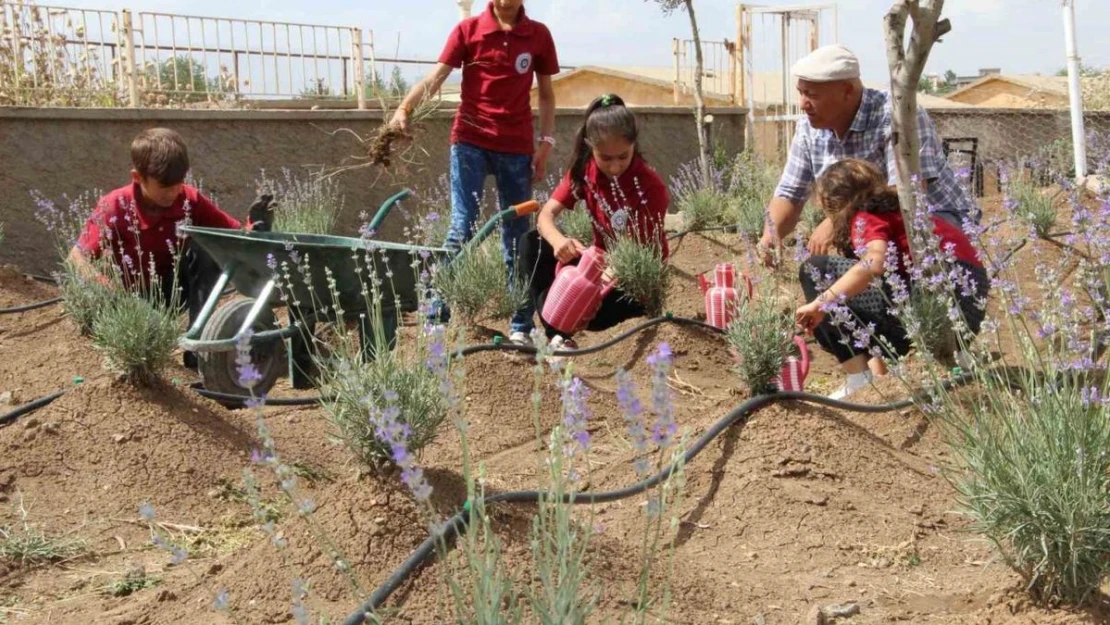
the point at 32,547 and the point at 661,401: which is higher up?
the point at 661,401

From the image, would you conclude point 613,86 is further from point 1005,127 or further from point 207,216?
point 207,216

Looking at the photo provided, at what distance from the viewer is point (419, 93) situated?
18.7 ft


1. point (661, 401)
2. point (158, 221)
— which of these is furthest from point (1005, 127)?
point (661, 401)

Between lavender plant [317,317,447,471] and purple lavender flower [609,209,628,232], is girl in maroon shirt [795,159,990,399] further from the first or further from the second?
lavender plant [317,317,447,471]

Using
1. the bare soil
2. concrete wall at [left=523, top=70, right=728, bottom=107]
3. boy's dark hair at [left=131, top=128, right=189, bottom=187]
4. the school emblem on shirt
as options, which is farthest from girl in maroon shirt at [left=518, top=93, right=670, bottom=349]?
concrete wall at [left=523, top=70, right=728, bottom=107]

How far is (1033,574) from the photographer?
99.1 inches

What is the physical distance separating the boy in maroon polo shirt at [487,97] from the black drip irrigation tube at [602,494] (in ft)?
6.78

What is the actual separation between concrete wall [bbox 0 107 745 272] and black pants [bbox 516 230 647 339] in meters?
1.23

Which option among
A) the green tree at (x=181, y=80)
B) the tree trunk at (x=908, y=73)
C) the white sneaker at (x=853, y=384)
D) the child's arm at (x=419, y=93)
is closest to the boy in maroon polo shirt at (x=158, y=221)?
the child's arm at (x=419, y=93)

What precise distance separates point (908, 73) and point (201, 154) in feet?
19.3

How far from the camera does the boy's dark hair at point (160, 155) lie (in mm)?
4695

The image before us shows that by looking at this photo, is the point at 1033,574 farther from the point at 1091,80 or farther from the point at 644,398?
the point at 1091,80

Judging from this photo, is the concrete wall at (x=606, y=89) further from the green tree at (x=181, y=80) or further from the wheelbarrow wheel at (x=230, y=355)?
the wheelbarrow wheel at (x=230, y=355)

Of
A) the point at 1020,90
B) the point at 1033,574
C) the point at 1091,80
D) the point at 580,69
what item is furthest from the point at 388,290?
the point at 1020,90
